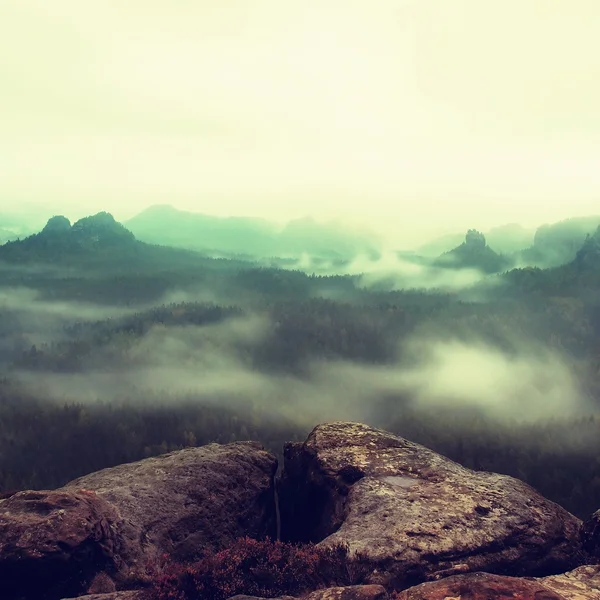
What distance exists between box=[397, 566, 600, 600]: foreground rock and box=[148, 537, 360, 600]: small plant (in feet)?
11.4

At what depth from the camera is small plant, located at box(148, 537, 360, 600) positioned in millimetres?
17828

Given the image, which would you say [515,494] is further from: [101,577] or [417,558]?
[101,577]

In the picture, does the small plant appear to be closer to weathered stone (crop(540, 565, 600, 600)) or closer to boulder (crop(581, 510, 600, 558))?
weathered stone (crop(540, 565, 600, 600))

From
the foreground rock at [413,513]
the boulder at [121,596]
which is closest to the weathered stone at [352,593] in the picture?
the foreground rock at [413,513]

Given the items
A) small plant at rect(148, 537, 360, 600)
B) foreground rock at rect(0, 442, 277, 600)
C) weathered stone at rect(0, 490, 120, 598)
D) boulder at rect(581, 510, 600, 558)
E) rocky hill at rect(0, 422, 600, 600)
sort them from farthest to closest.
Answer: boulder at rect(581, 510, 600, 558), foreground rock at rect(0, 442, 277, 600), weathered stone at rect(0, 490, 120, 598), rocky hill at rect(0, 422, 600, 600), small plant at rect(148, 537, 360, 600)

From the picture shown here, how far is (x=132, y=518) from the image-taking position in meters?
25.5

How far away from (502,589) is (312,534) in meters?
15.2

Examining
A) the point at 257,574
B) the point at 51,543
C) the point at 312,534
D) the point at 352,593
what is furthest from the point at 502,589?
the point at 51,543

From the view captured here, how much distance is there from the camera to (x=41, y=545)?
1966 cm

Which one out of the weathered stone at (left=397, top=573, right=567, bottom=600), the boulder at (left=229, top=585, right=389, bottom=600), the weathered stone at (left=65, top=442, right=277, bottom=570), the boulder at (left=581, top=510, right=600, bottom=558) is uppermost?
the weathered stone at (left=397, top=573, right=567, bottom=600)

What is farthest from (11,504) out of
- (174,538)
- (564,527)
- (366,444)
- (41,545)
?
(564,527)

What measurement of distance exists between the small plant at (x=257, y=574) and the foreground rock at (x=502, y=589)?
3.47 meters

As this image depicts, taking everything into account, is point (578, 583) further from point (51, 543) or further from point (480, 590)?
point (51, 543)

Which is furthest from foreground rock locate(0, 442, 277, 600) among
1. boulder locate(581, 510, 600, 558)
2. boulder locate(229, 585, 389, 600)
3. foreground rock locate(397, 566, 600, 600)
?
boulder locate(581, 510, 600, 558)
